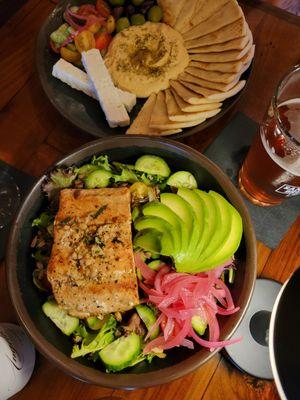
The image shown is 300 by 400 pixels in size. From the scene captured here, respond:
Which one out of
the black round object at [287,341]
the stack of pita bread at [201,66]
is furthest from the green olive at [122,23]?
the black round object at [287,341]

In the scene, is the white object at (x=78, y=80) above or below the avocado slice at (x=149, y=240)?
above

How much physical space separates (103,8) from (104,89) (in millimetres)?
550

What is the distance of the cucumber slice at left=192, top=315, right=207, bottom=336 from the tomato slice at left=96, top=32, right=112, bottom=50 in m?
1.50

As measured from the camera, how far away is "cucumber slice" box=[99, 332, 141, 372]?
1.29 m

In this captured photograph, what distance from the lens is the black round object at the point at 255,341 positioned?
152 cm

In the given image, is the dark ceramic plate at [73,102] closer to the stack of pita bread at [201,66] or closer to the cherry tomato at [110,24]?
the stack of pita bread at [201,66]

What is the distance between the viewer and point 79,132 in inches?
78.1

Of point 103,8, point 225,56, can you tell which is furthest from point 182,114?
point 103,8

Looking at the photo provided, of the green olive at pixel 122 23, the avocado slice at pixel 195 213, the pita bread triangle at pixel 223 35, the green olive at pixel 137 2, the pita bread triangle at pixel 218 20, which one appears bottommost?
the avocado slice at pixel 195 213

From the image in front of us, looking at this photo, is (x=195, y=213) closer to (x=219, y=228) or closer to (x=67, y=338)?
(x=219, y=228)

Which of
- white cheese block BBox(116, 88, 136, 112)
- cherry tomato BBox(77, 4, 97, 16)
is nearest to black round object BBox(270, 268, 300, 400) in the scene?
white cheese block BBox(116, 88, 136, 112)

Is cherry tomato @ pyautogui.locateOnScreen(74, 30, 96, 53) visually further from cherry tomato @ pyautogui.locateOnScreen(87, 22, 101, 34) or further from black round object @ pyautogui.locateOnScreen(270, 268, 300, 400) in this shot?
black round object @ pyautogui.locateOnScreen(270, 268, 300, 400)

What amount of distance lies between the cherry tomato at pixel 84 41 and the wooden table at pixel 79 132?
0.27m

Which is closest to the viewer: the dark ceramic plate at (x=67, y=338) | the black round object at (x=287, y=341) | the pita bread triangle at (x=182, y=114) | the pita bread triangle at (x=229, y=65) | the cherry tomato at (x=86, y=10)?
the black round object at (x=287, y=341)
